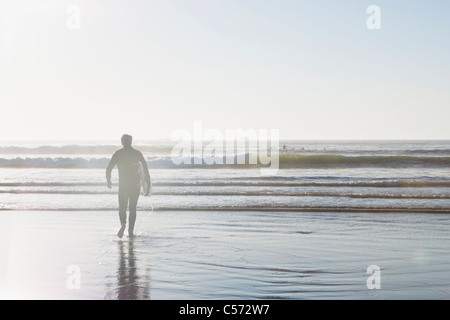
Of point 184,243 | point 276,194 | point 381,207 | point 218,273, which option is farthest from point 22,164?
point 218,273

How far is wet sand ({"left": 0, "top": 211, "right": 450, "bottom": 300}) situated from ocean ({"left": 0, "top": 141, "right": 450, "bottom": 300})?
2cm

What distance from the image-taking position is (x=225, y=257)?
30.2ft

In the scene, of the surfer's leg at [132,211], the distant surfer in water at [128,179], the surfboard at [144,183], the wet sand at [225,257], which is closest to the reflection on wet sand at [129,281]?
the wet sand at [225,257]

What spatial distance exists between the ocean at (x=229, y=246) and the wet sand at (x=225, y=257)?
2 cm

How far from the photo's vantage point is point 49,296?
21.9 ft

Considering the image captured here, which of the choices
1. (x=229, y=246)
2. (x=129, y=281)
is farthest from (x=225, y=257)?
(x=129, y=281)

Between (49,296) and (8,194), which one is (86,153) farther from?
(49,296)

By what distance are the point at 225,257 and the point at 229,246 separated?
1.10 meters

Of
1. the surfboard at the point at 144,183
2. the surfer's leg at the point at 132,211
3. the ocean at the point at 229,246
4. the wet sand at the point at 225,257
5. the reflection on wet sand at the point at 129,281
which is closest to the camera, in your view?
the reflection on wet sand at the point at 129,281

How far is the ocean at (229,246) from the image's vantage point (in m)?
7.12

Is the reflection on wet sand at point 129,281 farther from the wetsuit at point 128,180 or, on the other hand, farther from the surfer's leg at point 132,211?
the wetsuit at point 128,180

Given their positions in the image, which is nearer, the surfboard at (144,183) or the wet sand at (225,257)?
the wet sand at (225,257)

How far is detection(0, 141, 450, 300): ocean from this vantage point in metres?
7.12
